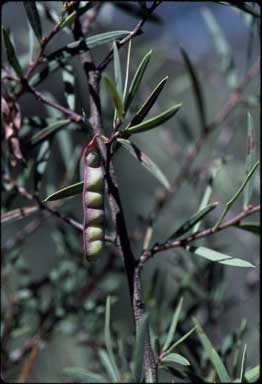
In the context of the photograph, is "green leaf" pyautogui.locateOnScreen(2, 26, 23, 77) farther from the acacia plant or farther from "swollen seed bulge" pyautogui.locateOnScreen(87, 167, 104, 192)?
"swollen seed bulge" pyautogui.locateOnScreen(87, 167, 104, 192)

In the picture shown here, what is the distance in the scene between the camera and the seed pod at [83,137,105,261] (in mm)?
270

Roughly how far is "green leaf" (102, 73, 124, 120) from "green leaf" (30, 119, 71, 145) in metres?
0.10

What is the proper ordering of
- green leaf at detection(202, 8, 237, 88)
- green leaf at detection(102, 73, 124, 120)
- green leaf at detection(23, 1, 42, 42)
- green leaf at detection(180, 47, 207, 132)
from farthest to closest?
green leaf at detection(202, 8, 237, 88), green leaf at detection(180, 47, 207, 132), green leaf at detection(23, 1, 42, 42), green leaf at detection(102, 73, 124, 120)

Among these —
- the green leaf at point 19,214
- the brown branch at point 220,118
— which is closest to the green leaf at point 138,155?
the green leaf at point 19,214

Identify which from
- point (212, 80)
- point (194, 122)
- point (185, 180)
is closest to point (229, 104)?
point (185, 180)

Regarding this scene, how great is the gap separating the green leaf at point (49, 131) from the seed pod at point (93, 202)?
12 cm

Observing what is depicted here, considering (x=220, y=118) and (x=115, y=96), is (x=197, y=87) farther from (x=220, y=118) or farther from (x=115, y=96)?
(x=115, y=96)

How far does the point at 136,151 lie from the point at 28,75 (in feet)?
0.36

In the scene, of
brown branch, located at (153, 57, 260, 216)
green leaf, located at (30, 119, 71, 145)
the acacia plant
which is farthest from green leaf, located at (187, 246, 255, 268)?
brown branch, located at (153, 57, 260, 216)

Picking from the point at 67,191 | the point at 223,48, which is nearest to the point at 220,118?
the point at 223,48

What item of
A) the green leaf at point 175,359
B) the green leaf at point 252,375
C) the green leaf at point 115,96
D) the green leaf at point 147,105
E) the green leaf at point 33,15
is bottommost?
the green leaf at point 252,375

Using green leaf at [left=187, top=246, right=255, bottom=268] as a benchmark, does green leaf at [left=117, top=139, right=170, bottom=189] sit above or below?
above

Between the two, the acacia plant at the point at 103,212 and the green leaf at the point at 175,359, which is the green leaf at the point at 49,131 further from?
the green leaf at the point at 175,359

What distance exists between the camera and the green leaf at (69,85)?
39 centimetres
